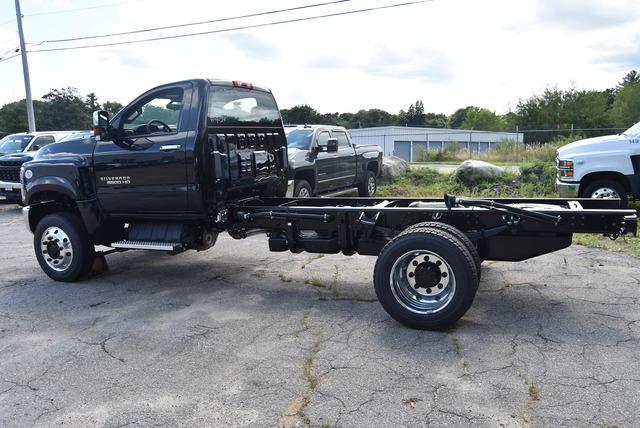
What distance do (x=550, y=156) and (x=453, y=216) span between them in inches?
815

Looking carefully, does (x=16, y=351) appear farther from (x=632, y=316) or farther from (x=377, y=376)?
(x=632, y=316)

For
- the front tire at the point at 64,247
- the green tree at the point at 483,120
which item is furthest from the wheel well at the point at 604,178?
the green tree at the point at 483,120

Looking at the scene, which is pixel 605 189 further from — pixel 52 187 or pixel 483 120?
pixel 483 120

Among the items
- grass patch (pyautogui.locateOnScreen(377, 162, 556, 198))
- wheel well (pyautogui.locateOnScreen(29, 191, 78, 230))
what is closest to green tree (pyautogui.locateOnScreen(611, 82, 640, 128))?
grass patch (pyautogui.locateOnScreen(377, 162, 556, 198))

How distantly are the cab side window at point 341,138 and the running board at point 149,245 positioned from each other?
748cm

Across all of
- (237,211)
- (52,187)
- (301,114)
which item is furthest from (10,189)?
(301,114)

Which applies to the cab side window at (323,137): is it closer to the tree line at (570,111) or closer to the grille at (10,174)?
the grille at (10,174)

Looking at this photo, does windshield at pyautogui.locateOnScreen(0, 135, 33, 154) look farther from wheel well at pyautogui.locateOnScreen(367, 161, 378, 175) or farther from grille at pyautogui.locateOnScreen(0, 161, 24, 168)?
wheel well at pyautogui.locateOnScreen(367, 161, 378, 175)

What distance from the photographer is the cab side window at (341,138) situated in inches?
524

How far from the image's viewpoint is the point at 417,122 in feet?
283

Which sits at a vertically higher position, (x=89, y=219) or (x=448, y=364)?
(x=89, y=219)

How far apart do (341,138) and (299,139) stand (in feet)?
5.96

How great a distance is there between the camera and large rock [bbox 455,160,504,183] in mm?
15336

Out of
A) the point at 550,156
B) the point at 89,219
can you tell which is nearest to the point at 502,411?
the point at 89,219
